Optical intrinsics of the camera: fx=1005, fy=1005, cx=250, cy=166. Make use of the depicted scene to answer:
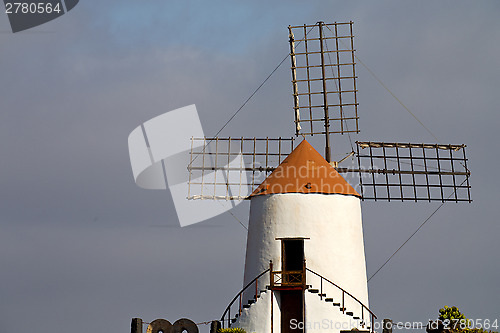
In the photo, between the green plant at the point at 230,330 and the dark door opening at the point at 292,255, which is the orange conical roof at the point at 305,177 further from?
the green plant at the point at 230,330

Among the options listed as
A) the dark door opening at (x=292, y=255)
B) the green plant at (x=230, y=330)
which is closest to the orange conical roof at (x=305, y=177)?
the dark door opening at (x=292, y=255)

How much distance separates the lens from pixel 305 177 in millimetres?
41656

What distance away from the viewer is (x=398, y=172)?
4609 cm

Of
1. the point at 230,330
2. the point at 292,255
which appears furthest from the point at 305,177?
the point at 230,330

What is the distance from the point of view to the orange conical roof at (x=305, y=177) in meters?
41.2

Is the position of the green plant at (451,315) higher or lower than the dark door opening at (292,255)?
lower

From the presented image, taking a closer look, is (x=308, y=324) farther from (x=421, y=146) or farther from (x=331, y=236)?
(x=421, y=146)

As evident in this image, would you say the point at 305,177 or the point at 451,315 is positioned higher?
the point at 305,177

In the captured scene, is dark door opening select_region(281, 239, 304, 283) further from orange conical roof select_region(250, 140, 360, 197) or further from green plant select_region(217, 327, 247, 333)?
green plant select_region(217, 327, 247, 333)

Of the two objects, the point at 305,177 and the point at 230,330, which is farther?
the point at 305,177

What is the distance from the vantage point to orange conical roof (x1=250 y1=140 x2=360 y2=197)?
4119cm

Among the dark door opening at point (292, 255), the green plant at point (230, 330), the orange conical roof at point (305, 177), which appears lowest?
the green plant at point (230, 330)

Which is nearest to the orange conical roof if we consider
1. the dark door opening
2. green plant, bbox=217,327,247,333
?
the dark door opening

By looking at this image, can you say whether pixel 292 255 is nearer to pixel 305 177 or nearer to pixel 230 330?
pixel 305 177
